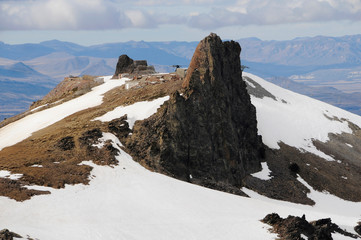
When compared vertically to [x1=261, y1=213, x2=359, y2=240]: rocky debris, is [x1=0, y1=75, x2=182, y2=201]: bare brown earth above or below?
above

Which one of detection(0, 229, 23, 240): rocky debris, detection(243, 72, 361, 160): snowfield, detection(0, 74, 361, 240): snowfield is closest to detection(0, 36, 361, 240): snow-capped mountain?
detection(0, 74, 361, 240): snowfield

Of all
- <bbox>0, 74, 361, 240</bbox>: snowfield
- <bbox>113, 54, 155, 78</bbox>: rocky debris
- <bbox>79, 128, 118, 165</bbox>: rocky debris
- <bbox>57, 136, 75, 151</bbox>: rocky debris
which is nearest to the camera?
<bbox>0, 74, 361, 240</bbox>: snowfield

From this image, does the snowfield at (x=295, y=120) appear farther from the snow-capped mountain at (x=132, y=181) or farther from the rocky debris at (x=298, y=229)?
the rocky debris at (x=298, y=229)

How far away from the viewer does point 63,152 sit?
45906 millimetres

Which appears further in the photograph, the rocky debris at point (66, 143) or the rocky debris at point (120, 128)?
the rocky debris at point (120, 128)

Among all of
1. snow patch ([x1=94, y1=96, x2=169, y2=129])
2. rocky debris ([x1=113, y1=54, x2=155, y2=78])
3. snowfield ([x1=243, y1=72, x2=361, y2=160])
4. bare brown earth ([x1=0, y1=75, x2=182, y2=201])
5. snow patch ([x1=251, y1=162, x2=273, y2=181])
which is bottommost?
snow patch ([x1=251, y1=162, x2=273, y2=181])

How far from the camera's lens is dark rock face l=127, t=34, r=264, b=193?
170 feet

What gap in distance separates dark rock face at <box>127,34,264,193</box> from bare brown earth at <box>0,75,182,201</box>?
180 inches

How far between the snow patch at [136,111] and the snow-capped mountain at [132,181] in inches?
5.3

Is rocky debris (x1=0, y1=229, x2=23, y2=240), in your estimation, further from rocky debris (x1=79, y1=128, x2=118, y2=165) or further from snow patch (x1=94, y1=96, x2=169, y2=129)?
snow patch (x1=94, y1=96, x2=169, y2=129)

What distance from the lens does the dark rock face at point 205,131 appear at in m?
51.9

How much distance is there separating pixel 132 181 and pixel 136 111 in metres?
16.3

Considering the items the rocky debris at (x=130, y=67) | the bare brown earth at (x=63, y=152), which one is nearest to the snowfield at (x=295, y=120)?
the rocky debris at (x=130, y=67)

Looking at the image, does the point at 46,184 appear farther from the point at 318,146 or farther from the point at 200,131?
the point at 318,146
